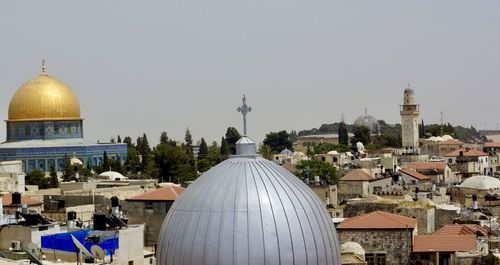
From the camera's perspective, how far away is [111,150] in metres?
60.4

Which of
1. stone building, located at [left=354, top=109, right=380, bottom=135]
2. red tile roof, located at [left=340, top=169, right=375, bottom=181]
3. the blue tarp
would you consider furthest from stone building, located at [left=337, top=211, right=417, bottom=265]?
stone building, located at [left=354, top=109, right=380, bottom=135]

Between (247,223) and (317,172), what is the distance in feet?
118

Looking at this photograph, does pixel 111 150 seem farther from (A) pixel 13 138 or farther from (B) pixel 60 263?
(B) pixel 60 263

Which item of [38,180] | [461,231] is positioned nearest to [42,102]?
[38,180]

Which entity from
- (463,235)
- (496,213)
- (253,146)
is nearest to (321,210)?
(253,146)

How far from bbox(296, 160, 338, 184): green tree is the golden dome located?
16433mm

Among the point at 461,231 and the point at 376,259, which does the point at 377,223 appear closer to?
the point at 376,259

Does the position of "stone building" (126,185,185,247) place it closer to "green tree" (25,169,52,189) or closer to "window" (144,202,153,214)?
"window" (144,202,153,214)

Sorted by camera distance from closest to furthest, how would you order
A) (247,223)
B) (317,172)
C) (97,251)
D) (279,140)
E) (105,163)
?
1. (247,223)
2. (97,251)
3. (317,172)
4. (105,163)
5. (279,140)

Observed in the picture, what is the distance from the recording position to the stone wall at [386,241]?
2231 cm

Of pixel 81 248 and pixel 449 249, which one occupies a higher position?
pixel 81 248

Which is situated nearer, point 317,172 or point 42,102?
point 317,172

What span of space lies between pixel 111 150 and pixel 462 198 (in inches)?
1057

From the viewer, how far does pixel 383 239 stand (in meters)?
22.4
